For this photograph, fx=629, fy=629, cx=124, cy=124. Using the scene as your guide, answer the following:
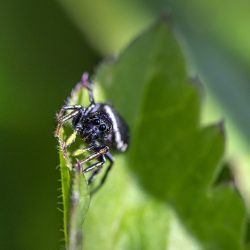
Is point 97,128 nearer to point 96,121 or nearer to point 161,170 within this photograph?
point 96,121

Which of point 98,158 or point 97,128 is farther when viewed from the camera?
point 97,128

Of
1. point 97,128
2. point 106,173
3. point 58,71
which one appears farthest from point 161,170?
point 58,71

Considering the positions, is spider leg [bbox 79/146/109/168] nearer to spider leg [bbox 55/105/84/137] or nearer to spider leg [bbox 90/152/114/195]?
spider leg [bbox 90/152/114/195]

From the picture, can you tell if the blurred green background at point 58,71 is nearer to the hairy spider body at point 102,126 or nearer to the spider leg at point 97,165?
the hairy spider body at point 102,126

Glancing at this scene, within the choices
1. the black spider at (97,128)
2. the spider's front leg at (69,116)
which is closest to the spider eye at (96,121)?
the black spider at (97,128)

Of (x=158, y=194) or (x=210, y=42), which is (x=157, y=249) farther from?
(x=210, y=42)

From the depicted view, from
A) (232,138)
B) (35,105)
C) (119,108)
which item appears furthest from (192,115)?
(35,105)
